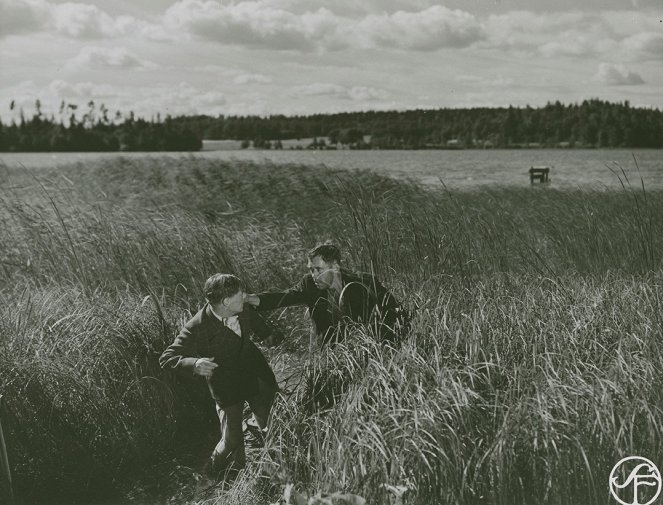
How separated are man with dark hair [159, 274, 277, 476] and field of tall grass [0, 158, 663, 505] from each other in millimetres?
186

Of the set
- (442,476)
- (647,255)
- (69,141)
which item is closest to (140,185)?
(69,141)

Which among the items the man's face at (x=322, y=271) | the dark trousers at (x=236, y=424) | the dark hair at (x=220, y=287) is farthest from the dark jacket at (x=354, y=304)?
the dark hair at (x=220, y=287)

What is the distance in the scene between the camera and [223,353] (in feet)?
14.0

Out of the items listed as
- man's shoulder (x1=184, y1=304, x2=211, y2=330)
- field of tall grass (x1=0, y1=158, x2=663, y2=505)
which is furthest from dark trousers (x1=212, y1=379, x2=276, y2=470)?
man's shoulder (x1=184, y1=304, x2=211, y2=330)

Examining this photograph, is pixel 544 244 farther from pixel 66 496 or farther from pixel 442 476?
pixel 66 496

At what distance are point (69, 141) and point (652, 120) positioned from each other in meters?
19.2

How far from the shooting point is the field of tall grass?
371cm

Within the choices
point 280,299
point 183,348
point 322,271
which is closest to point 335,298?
point 322,271

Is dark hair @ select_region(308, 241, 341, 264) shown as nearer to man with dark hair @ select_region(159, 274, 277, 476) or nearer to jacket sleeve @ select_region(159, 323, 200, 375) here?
man with dark hair @ select_region(159, 274, 277, 476)

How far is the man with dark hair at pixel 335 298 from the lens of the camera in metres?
4.66

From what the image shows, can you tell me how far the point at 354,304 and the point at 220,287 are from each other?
1197 mm

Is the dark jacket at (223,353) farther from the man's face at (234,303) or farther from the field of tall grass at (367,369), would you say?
the field of tall grass at (367,369)

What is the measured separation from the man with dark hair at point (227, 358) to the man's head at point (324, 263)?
53 centimetres

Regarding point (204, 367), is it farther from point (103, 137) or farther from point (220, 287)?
point (103, 137)
